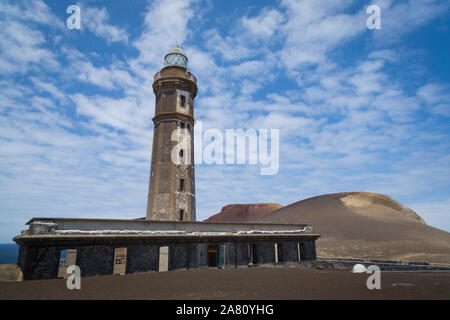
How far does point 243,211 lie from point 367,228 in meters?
62.5

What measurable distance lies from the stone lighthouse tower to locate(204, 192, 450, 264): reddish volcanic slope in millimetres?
26682

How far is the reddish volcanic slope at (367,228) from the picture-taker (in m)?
37.0

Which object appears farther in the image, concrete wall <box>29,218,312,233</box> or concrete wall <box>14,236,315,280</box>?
concrete wall <box>29,218,312,233</box>

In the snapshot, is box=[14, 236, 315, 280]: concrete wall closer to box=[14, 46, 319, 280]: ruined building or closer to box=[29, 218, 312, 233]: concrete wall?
box=[14, 46, 319, 280]: ruined building

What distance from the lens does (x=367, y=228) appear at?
47719mm

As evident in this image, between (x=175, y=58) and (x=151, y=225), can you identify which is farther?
(x=175, y=58)

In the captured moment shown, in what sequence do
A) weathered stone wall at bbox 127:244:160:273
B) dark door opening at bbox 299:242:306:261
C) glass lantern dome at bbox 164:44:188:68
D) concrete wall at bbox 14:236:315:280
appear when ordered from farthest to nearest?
glass lantern dome at bbox 164:44:188:68 < dark door opening at bbox 299:242:306:261 < weathered stone wall at bbox 127:244:160:273 < concrete wall at bbox 14:236:315:280

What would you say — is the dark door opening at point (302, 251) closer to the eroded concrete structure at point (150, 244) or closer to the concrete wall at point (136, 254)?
the eroded concrete structure at point (150, 244)

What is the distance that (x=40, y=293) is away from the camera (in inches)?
340

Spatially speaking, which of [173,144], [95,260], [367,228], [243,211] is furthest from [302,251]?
[243,211]

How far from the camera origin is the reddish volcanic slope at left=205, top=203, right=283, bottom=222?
104m

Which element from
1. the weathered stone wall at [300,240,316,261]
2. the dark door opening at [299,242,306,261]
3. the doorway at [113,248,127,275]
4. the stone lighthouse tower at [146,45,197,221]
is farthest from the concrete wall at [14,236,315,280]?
the doorway at [113,248,127,275]

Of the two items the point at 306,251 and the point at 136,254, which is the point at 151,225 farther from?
the point at 306,251

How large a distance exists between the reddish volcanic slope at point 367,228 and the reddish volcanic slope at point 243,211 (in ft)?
108
